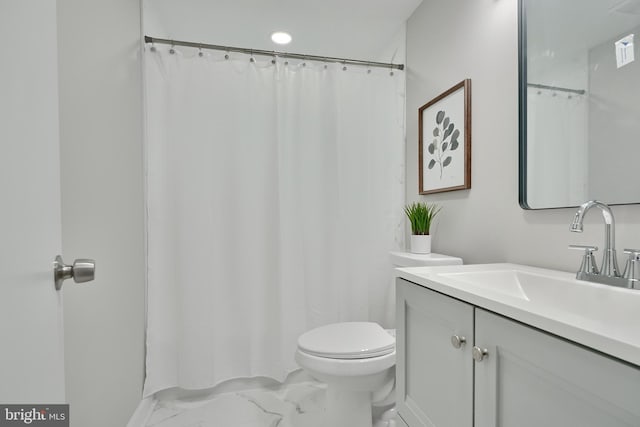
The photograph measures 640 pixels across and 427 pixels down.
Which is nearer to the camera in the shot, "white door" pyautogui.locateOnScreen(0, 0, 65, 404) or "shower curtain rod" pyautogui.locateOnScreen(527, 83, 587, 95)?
"white door" pyautogui.locateOnScreen(0, 0, 65, 404)

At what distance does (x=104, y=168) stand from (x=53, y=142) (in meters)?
0.73

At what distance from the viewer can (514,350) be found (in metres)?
0.60

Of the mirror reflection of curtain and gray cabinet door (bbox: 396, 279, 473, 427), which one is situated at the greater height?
the mirror reflection of curtain

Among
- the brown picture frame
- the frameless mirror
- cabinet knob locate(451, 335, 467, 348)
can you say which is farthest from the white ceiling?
cabinet knob locate(451, 335, 467, 348)

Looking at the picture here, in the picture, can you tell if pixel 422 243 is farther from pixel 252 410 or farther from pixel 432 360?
pixel 252 410

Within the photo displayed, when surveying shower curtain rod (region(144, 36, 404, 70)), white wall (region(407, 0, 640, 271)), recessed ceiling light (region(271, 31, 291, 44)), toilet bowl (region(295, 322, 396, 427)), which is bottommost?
toilet bowl (region(295, 322, 396, 427))

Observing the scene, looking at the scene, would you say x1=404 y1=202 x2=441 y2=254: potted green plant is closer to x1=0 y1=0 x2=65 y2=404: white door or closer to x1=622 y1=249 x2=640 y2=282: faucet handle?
x1=622 y1=249 x2=640 y2=282: faucet handle

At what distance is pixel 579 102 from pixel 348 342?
1274 mm

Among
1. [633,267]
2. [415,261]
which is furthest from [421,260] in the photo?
[633,267]

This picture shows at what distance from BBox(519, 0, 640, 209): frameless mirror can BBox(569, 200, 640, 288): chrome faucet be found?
11 centimetres

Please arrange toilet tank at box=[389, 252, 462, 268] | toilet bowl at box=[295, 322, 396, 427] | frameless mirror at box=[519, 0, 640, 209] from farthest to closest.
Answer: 1. toilet tank at box=[389, 252, 462, 268]
2. toilet bowl at box=[295, 322, 396, 427]
3. frameless mirror at box=[519, 0, 640, 209]

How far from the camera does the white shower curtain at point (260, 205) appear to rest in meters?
Result: 1.69

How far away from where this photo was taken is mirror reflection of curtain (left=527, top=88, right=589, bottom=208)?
3.12 ft

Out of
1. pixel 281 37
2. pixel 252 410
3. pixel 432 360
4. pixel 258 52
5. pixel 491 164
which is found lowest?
pixel 252 410
